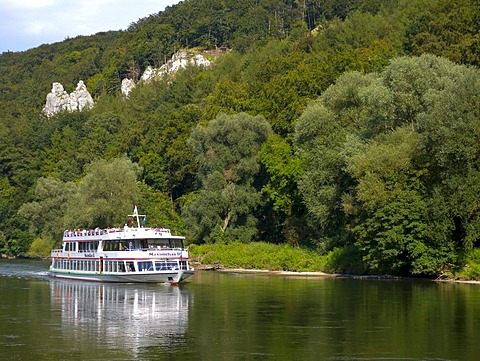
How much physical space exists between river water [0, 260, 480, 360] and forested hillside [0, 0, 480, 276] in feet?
22.1

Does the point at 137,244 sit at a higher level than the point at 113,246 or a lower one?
higher

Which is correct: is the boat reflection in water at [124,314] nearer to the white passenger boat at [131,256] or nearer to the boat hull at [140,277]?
the boat hull at [140,277]

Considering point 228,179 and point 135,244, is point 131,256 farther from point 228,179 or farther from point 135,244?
point 228,179

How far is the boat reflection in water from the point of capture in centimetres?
4025

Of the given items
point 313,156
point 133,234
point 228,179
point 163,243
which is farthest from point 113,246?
point 228,179

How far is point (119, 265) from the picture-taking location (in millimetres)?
77812

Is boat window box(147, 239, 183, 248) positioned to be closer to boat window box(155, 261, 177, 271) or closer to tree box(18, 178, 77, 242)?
boat window box(155, 261, 177, 271)

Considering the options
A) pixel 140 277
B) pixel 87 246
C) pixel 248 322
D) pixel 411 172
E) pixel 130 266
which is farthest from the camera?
pixel 87 246

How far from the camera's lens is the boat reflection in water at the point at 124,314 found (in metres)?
40.2

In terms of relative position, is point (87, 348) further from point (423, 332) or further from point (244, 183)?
point (244, 183)

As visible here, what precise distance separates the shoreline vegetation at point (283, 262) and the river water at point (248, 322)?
3.19 m

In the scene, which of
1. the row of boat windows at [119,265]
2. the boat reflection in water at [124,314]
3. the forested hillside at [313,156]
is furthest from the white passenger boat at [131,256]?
the forested hillside at [313,156]

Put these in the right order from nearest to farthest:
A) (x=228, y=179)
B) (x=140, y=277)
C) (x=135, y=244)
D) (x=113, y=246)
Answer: (x=140, y=277) < (x=135, y=244) < (x=113, y=246) < (x=228, y=179)

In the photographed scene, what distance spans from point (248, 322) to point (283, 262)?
141 feet
